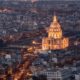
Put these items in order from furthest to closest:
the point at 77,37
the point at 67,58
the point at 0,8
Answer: the point at 0,8 < the point at 77,37 < the point at 67,58

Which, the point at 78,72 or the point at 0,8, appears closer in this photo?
the point at 78,72

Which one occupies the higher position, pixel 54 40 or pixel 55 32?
pixel 55 32

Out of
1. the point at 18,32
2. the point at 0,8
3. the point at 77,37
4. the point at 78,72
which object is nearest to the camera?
the point at 78,72

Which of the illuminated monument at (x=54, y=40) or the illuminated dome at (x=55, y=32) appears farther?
the illuminated dome at (x=55, y=32)

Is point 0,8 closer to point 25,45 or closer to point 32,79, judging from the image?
point 25,45

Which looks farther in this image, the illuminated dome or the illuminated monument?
the illuminated dome

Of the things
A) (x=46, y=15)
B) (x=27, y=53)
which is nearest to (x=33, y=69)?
(x=27, y=53)

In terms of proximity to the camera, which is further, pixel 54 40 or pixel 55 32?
pixel 55 32
